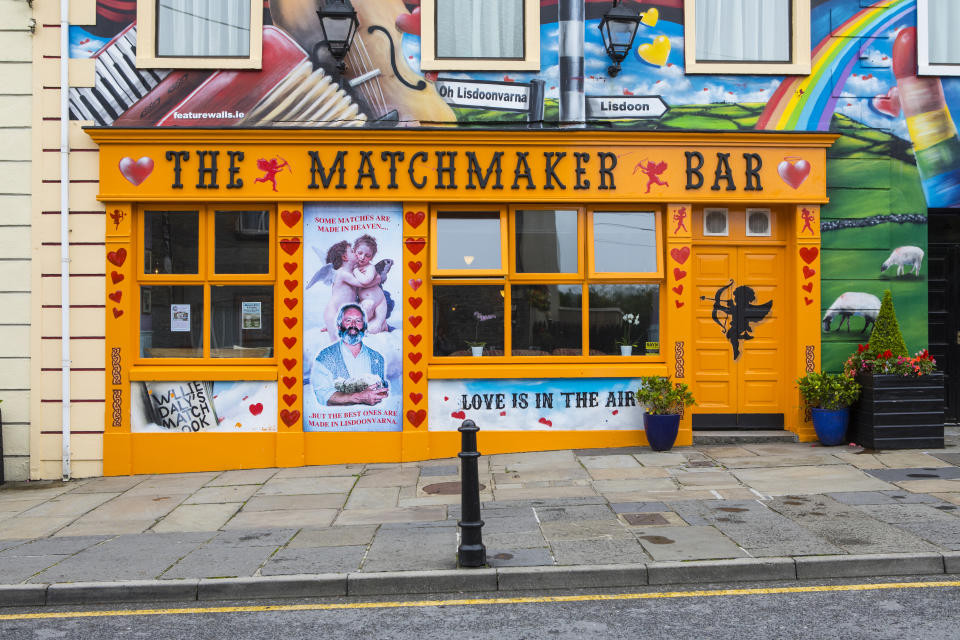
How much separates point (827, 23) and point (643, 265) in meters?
4.00

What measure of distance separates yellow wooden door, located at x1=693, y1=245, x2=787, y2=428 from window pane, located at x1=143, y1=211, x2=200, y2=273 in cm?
659

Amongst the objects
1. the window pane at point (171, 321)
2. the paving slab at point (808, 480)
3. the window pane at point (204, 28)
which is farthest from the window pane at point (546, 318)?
the window pane at point (204, 28)

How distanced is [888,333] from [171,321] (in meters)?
9.03

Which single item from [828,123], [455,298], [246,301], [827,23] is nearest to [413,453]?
[455,298]

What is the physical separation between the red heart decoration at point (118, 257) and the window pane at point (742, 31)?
7.88 meters

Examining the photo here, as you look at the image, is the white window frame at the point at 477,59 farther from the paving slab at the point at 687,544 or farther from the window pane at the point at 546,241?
the paving slab at the point at 687,544

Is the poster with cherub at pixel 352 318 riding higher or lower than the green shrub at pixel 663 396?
higher

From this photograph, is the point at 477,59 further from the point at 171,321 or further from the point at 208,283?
the point at 171,321

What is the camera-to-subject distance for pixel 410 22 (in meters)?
10.4

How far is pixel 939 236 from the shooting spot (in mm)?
11148

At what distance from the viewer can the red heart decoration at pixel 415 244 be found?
33.7ft

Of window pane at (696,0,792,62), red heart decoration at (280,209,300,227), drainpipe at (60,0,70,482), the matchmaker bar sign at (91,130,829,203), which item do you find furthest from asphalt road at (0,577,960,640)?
window pane at (696,0,792,62)

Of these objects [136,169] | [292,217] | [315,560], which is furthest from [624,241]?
[136,169]

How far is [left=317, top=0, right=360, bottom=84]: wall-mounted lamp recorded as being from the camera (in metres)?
9.88
